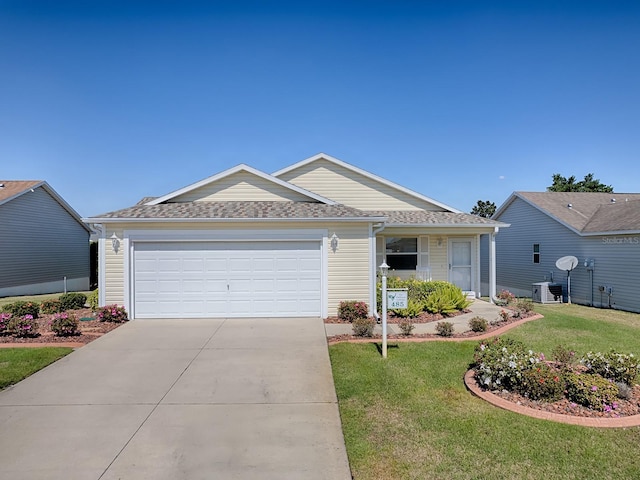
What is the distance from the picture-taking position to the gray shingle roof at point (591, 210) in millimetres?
14297

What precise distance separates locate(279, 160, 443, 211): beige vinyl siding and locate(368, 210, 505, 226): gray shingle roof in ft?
1.46

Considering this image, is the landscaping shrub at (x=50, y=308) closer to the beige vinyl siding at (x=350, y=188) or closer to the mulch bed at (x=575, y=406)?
the beige vinyl siding at (x=350, y=188)

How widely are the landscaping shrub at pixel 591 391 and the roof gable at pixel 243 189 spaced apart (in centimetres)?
867

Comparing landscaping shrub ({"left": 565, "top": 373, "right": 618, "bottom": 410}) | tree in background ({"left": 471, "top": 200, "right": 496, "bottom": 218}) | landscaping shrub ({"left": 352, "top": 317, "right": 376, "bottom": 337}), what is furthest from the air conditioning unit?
tree in background ({"left": 471, "top": 200, "right": 496, "bottom": 218})

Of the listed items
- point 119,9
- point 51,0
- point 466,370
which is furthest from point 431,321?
point 51,0

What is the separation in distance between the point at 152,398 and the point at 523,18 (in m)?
13.8

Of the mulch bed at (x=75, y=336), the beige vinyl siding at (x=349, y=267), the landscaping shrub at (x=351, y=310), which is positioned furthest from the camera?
the beige vinyl siding at (x=349, y=267)

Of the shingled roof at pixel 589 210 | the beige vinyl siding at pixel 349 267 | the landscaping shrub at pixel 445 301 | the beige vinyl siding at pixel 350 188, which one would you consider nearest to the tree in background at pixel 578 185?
the shingled roof at pixel 589 210

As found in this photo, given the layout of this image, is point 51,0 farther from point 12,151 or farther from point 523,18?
point 523,18

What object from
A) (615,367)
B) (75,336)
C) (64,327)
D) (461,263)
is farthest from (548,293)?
(64,327)

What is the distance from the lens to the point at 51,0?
10.4m

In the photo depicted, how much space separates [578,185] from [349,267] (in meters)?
42.6

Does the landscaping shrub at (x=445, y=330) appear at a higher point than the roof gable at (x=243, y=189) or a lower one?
lower

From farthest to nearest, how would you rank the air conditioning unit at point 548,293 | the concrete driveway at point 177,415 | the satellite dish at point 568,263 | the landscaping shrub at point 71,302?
the air conditioning unit at point 548,293
the satellite dish at point 568,263
the landscaping shrub at point 71,302
the concrete driveway at point 177,415
